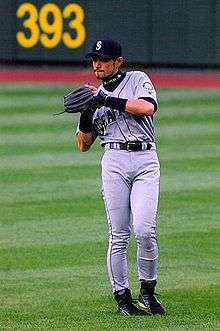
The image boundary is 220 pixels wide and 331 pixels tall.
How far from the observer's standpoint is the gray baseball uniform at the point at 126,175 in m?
8.37

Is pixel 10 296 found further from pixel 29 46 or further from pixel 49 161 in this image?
pixel 29 46

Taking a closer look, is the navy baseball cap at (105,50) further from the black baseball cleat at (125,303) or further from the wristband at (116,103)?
the black baseball cleat at (125,303)

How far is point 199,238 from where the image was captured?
11500 mm

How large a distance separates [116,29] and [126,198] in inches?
694

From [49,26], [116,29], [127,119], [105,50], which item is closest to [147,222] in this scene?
[127,119]

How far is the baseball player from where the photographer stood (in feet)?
27.4

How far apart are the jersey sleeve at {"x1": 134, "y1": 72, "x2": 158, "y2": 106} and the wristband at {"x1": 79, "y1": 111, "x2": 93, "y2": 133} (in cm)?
35

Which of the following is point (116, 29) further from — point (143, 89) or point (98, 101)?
point (98, 101)

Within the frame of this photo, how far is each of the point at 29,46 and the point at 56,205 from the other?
13.6 m

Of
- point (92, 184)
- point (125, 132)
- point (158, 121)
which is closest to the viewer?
point (125, 132)

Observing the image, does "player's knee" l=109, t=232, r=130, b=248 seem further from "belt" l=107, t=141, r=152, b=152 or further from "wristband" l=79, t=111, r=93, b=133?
"wristband" l=79, t=111, r=93, b=133

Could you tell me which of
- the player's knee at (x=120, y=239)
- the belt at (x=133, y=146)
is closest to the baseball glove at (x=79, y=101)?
the belt at (x=133, y=146)

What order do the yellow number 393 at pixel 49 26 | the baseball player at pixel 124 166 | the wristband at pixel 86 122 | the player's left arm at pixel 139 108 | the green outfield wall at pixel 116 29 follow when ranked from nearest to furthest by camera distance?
the player's left arm at pixel 139 108 → the baseball player at pixel 124 166 → the wristband at pixel 86 122 → the green outfield wall at pixel 116 29 → the yellow number 393 at pixel 49 26

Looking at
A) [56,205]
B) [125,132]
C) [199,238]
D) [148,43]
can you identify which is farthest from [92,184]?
[148,43]
